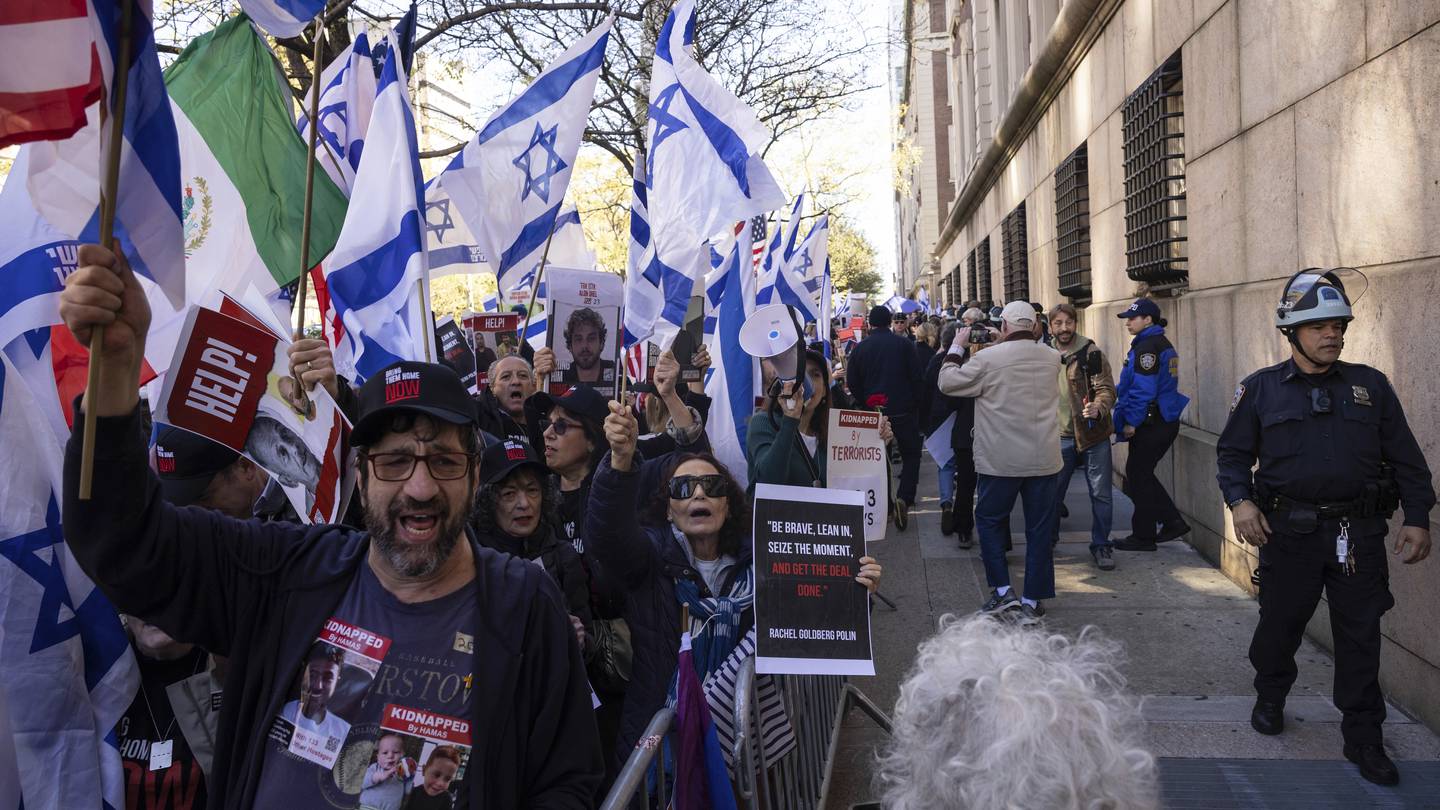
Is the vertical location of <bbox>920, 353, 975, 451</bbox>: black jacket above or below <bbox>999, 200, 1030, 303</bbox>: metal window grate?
below

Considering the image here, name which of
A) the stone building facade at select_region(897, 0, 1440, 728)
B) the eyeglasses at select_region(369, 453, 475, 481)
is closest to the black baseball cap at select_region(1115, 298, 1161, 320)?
the stone building facade at select_region(897, 0, 1440, 728)

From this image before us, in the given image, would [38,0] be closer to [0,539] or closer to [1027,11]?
[0,539]

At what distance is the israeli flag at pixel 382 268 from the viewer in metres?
4.20

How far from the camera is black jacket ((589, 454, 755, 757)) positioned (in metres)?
3.47

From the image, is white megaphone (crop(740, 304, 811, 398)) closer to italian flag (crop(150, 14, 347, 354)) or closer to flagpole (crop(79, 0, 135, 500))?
italian flag (crop(150, 14, 347, 354))

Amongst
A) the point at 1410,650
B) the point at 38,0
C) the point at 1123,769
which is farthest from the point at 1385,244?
the point at 38,0

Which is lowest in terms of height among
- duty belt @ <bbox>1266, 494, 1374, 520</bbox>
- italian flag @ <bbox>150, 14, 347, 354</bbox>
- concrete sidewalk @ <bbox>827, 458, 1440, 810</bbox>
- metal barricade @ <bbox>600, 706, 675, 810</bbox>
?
concrete sidewalk @ <bbox>827, 458, 1440, 810</bbox>

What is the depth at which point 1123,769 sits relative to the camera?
1.47m

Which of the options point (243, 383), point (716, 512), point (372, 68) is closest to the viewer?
point (243, 383)

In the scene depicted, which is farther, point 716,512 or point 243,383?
point 716,512

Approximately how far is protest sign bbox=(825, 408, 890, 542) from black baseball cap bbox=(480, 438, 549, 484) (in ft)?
8.17

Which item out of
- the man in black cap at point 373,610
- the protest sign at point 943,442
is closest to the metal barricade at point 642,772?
the man in black cap at point 373,610

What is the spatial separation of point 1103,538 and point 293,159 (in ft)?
20.1

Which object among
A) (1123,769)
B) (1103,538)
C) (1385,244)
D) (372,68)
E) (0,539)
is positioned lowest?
(1103,538)
